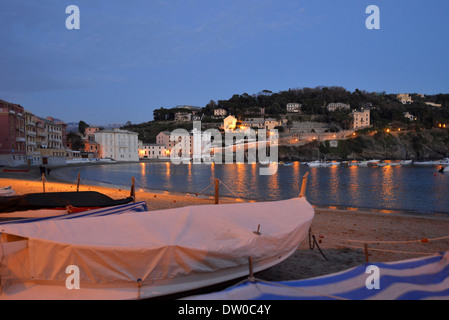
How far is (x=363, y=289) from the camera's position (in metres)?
3.80

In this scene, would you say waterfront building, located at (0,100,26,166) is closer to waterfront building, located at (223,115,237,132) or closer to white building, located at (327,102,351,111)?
waterfront building, located at (223,115,237,132)

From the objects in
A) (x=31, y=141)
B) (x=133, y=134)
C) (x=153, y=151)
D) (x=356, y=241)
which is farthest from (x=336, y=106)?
Answer: (x=356, y=241)

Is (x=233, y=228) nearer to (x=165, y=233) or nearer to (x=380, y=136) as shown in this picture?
(x=165, y=233)

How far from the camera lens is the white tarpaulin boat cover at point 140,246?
13.7ft

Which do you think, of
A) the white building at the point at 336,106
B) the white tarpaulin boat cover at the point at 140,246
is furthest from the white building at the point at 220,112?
the white tarpaulin boat cover at the point at 140,246

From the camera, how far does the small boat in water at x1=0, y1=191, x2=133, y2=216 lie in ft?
29.8

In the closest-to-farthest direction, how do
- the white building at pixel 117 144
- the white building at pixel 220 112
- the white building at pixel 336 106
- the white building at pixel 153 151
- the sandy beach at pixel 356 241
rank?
1. the sandy beach at pixel 356 241
2. the white building at pixel 117 144
3. the white building at pixel 153 151
4. the white building at pixel 336 106
5. the white building at pixel 220 112

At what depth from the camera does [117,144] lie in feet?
352

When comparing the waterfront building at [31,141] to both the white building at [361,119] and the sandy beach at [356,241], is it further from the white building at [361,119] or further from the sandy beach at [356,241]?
the white building at [361,119]

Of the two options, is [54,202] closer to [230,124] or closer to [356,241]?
[356,241]

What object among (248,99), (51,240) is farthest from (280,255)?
(248,99)

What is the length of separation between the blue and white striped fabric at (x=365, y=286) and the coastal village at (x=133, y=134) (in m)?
63.1
